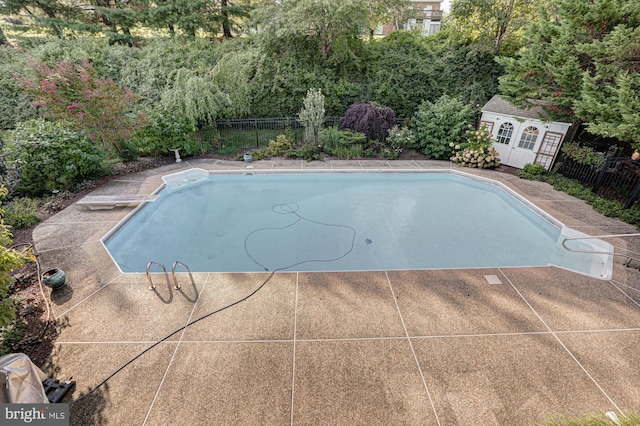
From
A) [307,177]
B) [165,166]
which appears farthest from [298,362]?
[165,166]

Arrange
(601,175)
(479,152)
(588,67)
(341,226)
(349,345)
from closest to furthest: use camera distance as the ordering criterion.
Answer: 1. (349,345)
2. (341,226)
3. (601,175)
4. (588,67)
5. (479,152)

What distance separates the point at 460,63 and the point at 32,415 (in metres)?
18.8

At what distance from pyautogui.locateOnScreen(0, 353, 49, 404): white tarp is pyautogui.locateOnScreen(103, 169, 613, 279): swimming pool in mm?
3342

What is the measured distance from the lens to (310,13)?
42.3ft

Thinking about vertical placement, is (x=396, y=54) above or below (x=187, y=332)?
above

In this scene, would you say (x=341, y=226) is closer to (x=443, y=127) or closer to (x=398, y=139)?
(x=398, y=139)

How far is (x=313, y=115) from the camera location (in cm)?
1291

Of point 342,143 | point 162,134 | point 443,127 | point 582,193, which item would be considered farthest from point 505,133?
point 162,134

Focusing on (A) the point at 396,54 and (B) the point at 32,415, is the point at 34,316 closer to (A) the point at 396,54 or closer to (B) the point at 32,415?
(B) the point at 32,415

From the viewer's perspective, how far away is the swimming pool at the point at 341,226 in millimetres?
6789

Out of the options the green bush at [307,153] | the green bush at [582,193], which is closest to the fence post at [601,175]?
the green bush at [582,193]

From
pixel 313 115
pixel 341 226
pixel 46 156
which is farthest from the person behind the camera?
pixel 313 115

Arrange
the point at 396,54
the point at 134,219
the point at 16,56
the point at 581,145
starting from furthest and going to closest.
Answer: the point at 396,54 < the point at 16,56 < the point at 581,145 < the point at 134,219

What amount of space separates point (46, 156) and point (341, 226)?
29.0 feet
